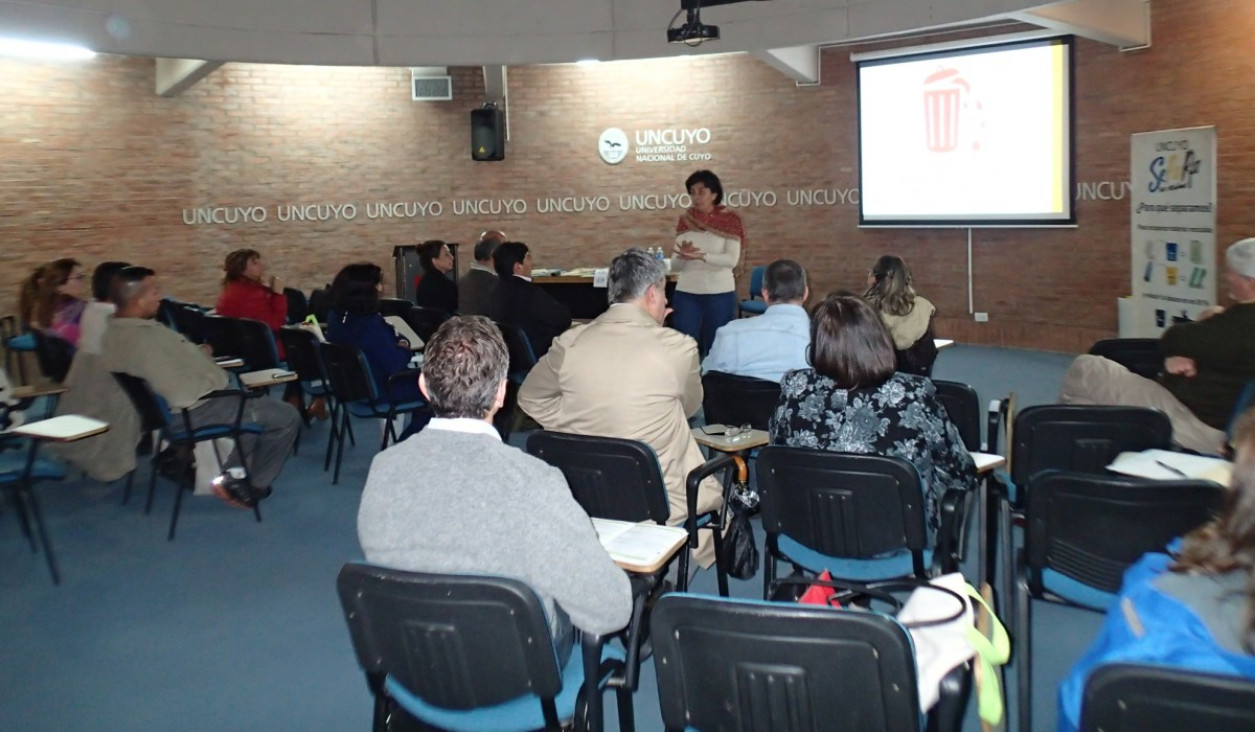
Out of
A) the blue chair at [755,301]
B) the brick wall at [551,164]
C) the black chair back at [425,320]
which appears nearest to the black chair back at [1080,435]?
the black chair back at [425,320]

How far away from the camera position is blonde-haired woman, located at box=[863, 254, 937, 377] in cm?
574

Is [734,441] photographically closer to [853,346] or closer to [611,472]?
[611,472]

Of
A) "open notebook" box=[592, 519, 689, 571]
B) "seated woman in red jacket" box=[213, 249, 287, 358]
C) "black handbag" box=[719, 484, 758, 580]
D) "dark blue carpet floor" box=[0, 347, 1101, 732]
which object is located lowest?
"dark blue carpet floor" box=[0, 347, 1101, 732]

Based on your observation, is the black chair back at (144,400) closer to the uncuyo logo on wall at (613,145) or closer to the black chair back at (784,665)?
the black chair back at (784,665)

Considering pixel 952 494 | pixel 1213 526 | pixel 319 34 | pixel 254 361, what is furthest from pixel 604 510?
pixel 319 34

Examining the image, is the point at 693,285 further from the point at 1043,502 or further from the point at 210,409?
the point at 1043,502

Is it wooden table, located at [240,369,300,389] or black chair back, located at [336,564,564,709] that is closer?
black chair back, located at [336,564,564,709]

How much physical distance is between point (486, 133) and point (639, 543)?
979 centimetres

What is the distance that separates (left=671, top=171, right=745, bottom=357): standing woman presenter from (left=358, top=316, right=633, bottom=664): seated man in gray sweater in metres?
5.63

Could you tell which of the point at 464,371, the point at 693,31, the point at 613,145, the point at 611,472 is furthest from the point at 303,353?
the point at 613,145

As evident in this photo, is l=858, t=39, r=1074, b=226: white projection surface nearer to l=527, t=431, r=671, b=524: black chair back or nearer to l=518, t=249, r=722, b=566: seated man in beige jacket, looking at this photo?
l=518, t=249, r=722, b=566: seated man in beige jacket

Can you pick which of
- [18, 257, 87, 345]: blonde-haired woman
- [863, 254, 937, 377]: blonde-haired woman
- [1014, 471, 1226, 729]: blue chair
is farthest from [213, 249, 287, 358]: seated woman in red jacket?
[1014, 471, 1226, 729]: blue chair

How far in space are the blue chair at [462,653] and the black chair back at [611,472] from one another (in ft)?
3.35

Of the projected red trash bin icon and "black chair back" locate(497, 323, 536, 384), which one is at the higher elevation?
the projected red trash bin icon
